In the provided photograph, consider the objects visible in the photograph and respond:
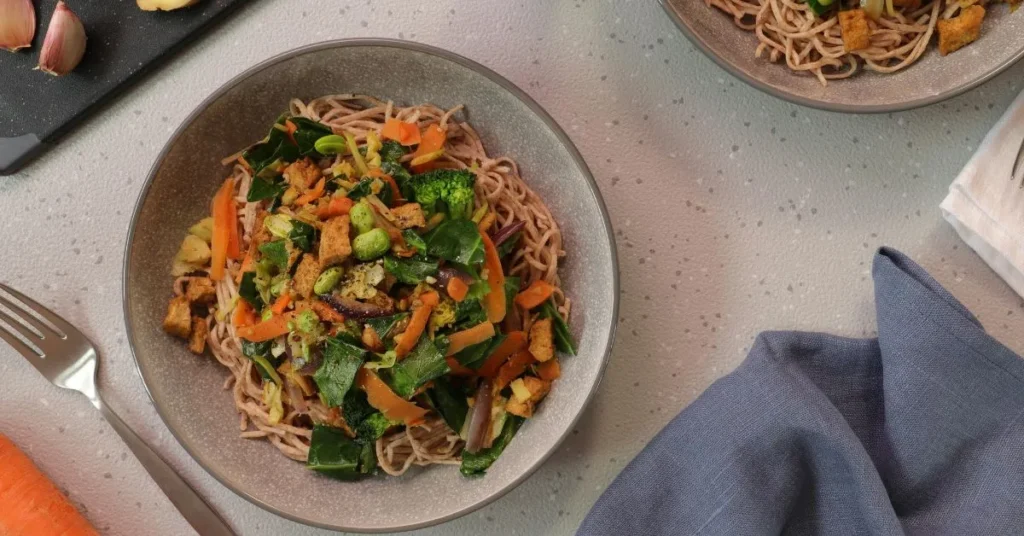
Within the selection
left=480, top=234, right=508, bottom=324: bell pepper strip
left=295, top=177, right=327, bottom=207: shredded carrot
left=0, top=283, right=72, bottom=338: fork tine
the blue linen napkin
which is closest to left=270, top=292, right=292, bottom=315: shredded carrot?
left=295, top=177, right=327, bottom=207: shredded carrot

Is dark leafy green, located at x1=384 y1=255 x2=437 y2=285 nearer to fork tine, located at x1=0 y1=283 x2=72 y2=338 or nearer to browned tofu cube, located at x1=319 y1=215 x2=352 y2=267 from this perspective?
browned tofu cube, located at x1=319 y1=215 x2=352 y2=267

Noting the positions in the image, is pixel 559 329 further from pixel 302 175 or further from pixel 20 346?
pixel 20 346

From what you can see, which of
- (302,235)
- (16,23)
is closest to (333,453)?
(302,235)

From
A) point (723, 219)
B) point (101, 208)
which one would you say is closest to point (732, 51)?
point (723, 219)

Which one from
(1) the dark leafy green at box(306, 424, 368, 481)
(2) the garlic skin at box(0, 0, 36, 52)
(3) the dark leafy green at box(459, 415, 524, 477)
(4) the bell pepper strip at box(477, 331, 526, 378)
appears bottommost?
(3) the dark leafy green at box(459, 415, 524, 477)

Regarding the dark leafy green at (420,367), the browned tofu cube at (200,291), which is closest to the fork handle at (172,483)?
the browned tofu cube at (200,291)

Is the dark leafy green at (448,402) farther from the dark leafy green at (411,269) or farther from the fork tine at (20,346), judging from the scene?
the fork tine at (20,346)
